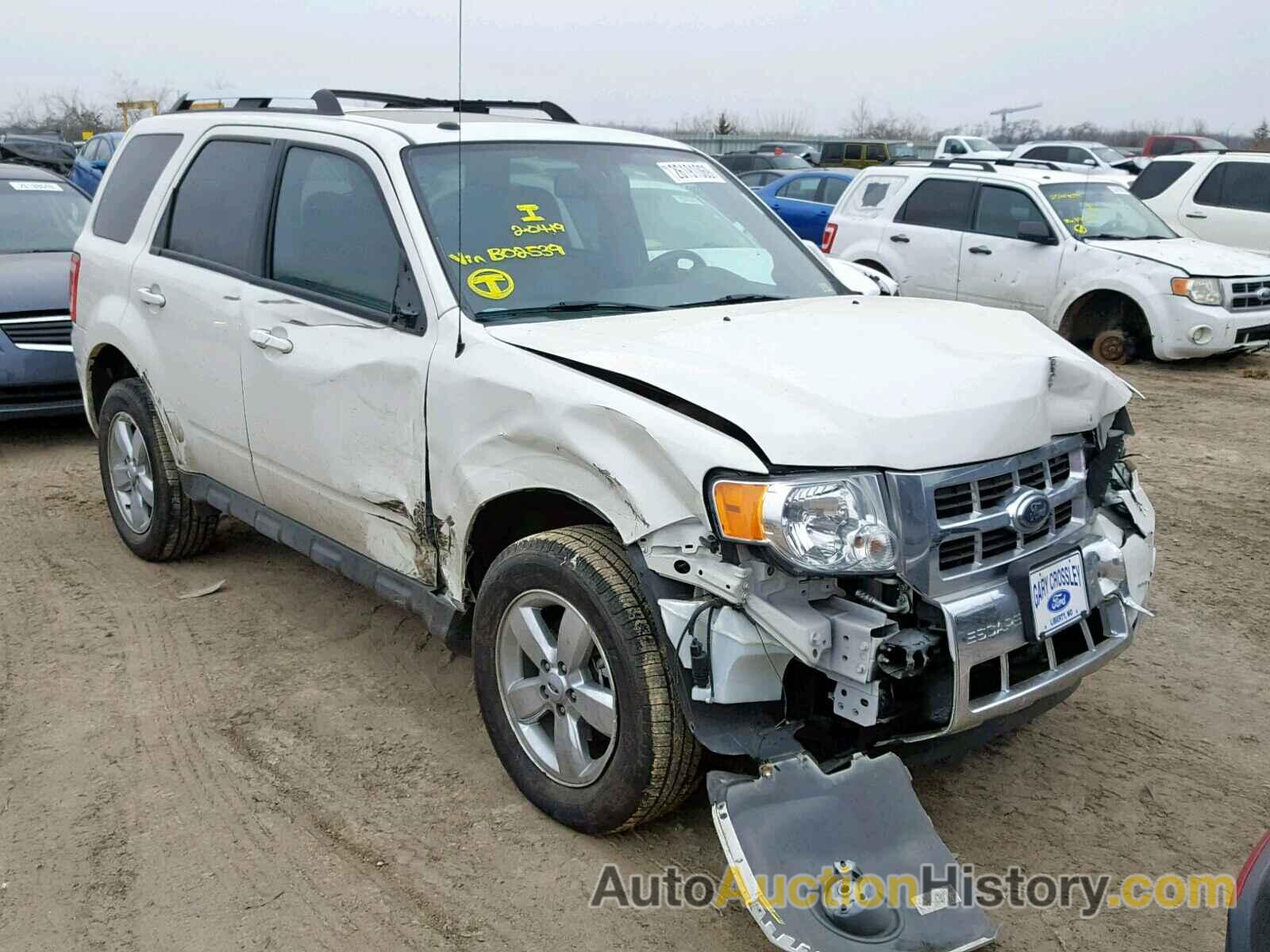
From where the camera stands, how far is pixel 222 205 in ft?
15.3

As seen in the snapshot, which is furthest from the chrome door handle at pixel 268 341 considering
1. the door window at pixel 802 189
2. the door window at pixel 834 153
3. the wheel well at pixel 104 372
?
the door window at pixel 834 153

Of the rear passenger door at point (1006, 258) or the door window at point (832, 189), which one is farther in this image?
the door window at point (832, 189)

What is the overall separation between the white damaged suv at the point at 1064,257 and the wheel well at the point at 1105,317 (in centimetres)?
1

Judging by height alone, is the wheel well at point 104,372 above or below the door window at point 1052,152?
above

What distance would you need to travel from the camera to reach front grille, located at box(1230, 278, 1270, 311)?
32.4 feet

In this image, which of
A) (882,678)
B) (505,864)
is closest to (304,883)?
(505,864)

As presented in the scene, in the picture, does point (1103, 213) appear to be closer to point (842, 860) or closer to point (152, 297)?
point (152, 297)

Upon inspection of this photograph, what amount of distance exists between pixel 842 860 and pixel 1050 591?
832 mm

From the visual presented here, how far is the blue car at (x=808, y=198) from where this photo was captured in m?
15.9

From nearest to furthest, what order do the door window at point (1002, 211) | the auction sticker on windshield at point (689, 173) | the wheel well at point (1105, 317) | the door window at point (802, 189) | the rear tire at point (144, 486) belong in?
the auction sticker on windshield at point (689, 173) → the rear tire at point (144, 486) → the wheel well at point (1105, 317) → the door window at point (1002, 211) → the door window at point (802, 189)

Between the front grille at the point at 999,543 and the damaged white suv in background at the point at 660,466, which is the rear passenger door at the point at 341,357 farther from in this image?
the front grille at the point at 999,543

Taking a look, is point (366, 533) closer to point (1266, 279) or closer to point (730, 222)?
point (730, 222)

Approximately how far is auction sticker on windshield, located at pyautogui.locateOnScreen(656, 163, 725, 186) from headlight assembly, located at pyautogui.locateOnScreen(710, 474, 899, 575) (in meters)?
1.98

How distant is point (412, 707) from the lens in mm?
4086
